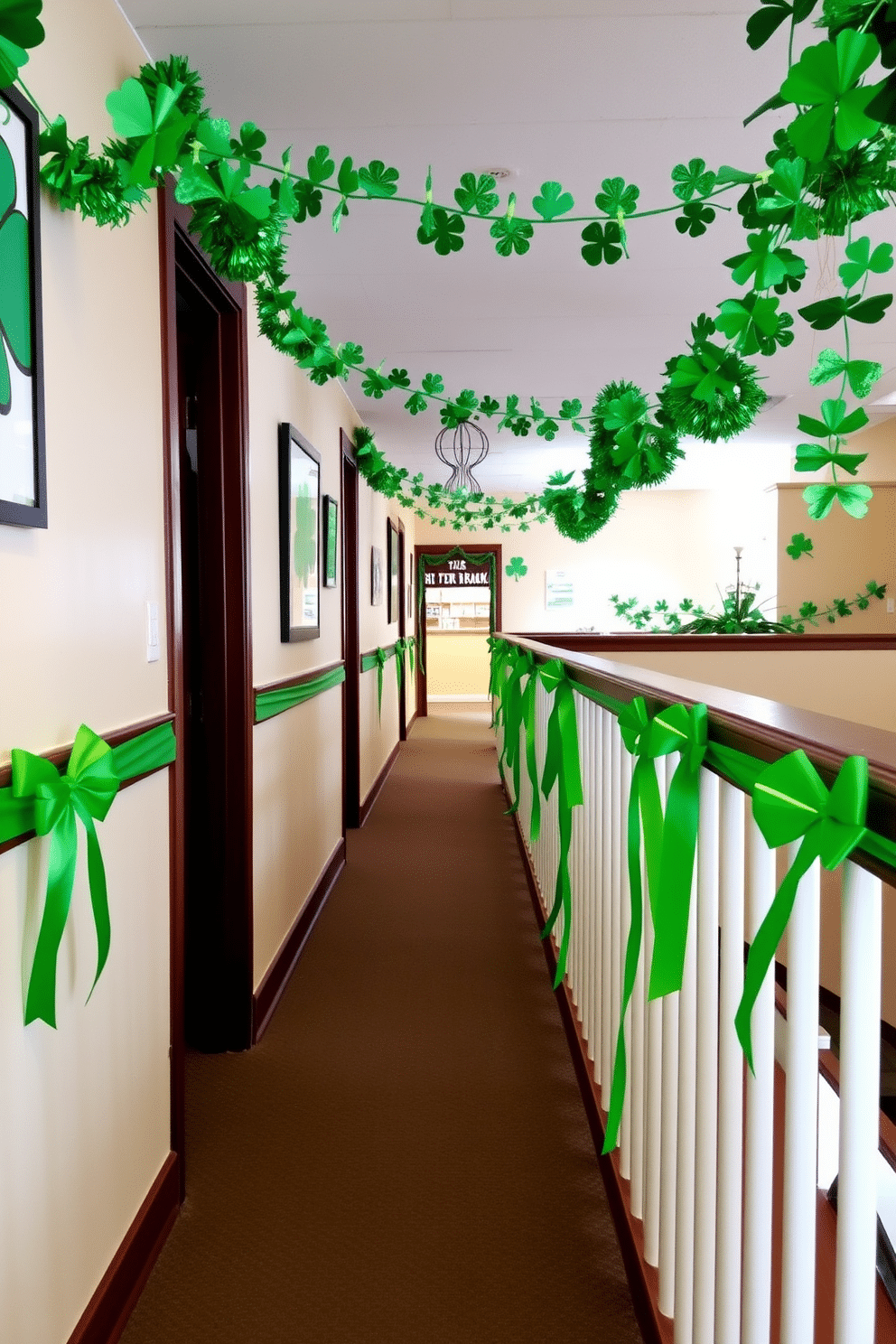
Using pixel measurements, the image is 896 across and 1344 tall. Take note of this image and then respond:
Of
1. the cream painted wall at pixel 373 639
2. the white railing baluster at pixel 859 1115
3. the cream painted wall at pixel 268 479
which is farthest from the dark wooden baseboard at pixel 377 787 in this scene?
the white railing baluster at pixel 859 1115

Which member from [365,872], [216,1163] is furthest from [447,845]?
[216,1163]

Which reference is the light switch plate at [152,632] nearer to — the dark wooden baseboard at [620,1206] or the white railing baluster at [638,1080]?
the white railing baluster at [638,1080]

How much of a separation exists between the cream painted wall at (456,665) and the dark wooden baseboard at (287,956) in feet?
26.6

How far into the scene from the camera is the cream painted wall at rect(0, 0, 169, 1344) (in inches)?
51.4

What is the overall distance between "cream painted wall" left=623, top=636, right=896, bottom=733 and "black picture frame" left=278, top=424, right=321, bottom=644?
1.71 m

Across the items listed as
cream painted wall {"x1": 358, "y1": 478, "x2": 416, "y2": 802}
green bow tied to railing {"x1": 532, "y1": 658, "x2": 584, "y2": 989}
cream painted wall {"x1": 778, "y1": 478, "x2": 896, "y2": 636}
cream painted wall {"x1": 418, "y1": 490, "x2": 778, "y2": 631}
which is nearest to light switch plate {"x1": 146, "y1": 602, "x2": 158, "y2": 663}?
green bow tied to railing {"x1": 532, "y1": 658, "x2": 584, "y2": 989}

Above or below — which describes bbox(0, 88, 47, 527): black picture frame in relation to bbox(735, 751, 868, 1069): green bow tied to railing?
above

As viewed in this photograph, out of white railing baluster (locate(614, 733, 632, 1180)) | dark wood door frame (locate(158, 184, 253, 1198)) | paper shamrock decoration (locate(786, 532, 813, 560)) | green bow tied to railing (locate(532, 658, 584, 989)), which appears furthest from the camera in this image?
paper shamrock decoration (locate(786, 532, 813, 560))

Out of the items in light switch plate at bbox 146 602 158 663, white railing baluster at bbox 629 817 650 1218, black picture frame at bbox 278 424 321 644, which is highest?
black picture frame at bbox 278 424 321 644

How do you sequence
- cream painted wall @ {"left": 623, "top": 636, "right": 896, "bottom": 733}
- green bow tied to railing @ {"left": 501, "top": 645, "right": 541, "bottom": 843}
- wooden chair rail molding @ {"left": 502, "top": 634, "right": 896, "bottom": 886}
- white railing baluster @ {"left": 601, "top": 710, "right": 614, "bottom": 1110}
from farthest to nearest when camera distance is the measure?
1. cream painted wall @ {"left": 623, "top": 636, "right": 896, "bottom": 733}
2. green bow tied to railing @ {"left": 501, "top": 645, "right": 541, "bottom": 843}
3. white railing baluster @ {"left": 601, "top": 710, "right": 614, "bottom": 1110}
4. wooden chair rail molding @ {"left": 502, "top": 634, "right": 896, "bottom": 886}

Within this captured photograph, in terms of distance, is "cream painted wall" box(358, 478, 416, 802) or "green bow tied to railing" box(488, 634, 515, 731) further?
"cream painted wall" box(358, 478, 416, 802)

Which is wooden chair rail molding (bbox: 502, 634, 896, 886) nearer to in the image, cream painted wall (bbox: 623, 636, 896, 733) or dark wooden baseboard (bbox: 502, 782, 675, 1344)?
dark wooden baseboard (bbox: 502, 782, 675, 1344)

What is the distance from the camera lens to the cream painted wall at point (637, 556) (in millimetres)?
9961

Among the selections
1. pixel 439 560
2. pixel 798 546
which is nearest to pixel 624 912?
pixel 798 546
